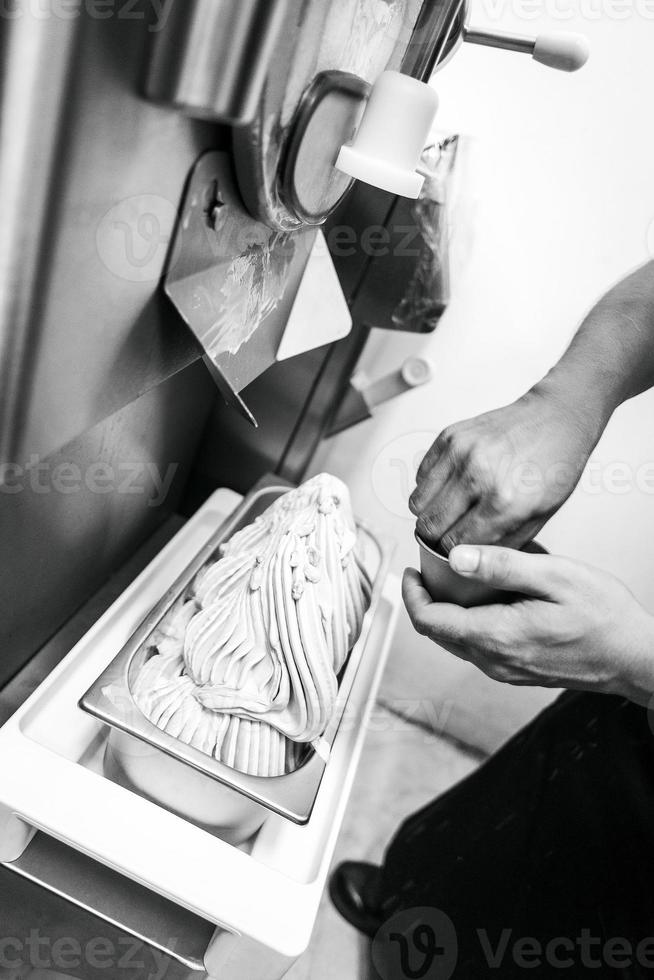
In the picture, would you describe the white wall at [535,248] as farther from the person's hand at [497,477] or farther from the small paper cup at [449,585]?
the small paper cup at [449,585]

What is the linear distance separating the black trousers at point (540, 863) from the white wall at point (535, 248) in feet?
1.60

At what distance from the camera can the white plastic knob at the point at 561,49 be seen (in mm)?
700

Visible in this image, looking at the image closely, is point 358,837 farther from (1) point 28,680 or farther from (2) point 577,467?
(2) point 577,467

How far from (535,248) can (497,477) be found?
38.5 inches

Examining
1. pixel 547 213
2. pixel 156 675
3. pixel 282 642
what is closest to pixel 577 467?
pixel 282 642

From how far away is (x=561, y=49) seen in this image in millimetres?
703

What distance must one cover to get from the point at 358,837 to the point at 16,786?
3.51ft

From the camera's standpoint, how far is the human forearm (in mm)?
770

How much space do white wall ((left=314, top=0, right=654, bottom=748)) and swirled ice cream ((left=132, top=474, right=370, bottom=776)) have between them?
0.80m
